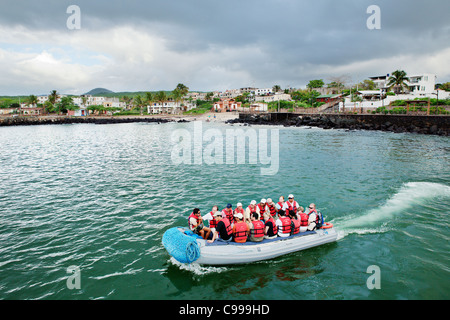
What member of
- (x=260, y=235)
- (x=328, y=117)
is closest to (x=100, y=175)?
(x=260, y=235)

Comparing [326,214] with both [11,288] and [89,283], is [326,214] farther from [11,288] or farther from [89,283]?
[11,288]

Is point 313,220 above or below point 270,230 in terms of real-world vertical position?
above

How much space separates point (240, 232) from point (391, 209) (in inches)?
456

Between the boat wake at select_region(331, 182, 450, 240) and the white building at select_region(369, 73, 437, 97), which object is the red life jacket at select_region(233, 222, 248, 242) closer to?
the boat wake at select_region(331, 182, 450, 240)

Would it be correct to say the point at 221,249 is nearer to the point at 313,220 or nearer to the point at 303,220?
the point at 303,220

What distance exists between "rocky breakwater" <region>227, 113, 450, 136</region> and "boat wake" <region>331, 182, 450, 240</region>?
3830 centimetres

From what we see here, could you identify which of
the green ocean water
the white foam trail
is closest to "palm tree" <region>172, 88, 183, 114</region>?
the green ocean water

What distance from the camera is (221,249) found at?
11008 mm

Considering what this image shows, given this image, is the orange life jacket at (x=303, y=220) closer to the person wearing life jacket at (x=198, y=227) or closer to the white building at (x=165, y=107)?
the person wearing life jacket at (x=198, y=227)

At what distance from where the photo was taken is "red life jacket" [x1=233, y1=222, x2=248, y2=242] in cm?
1151

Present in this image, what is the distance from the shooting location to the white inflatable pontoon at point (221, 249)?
34.8 ft

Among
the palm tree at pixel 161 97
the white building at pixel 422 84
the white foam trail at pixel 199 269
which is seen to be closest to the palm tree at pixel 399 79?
the white building at pixel 422 84

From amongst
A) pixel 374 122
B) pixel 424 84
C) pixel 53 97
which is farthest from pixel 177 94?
pixel 424 84

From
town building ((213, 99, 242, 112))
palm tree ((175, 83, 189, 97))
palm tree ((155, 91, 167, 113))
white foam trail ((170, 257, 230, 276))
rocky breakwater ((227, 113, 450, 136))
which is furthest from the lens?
palm tree ((155, 91, 167, 113))
